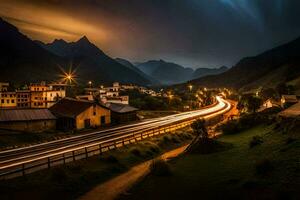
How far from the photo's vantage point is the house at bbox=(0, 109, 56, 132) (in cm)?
5925

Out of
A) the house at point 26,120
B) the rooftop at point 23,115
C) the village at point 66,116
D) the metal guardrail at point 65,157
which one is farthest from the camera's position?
the village at point 66,116

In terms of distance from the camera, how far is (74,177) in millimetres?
31938

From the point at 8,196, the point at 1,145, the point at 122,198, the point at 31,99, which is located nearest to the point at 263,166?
the point at 122,198

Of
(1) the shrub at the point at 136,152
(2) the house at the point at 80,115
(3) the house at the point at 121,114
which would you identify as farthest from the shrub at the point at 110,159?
(3) the house at the point at 121,114

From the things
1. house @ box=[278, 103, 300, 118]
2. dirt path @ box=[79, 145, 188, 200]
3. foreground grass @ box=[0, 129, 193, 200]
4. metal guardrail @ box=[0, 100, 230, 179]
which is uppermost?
house @ box=[278, 103, 300, 118]

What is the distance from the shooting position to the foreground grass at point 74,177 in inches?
1078

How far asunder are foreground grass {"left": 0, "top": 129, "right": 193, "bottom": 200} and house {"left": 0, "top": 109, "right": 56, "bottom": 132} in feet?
79.9

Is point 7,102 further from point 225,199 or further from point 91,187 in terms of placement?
point 225,199

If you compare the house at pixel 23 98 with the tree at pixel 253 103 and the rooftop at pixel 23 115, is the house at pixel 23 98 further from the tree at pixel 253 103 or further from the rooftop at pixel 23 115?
the tree at pixel 253 103

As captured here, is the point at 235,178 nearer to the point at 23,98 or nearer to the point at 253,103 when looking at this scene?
the point at 253,103

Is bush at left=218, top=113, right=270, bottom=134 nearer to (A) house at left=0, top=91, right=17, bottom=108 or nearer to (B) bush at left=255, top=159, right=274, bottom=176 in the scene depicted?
(B) bush at left=255, top=159, right=274, bottom=176

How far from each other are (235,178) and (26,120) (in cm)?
4673

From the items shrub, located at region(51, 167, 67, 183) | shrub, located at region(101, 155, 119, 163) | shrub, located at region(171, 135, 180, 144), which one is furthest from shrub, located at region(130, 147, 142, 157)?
shrub, located at region(51, 167, 67, 183)

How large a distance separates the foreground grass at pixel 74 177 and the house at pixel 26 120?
24339mm
